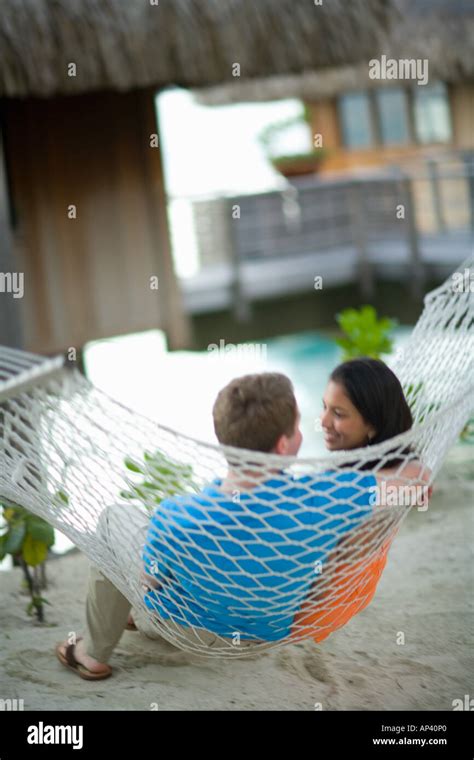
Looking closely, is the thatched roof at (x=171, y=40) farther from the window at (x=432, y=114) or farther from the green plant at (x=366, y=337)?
the window at (x=432, y=114)

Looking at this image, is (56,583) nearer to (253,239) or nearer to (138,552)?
(138,552)

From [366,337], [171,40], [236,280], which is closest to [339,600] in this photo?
[366,337]

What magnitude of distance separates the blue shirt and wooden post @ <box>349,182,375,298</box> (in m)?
6.40

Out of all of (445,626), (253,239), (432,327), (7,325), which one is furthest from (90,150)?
(445,626)

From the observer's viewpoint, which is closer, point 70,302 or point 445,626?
point 445,626

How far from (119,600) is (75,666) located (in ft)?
0.60

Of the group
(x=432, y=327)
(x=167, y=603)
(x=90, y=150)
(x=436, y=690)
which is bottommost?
(x=436, y=690)

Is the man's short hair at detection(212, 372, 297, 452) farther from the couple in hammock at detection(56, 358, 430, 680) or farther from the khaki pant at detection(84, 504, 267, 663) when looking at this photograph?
the khaki pant at detection(84, 504, 267, 663)

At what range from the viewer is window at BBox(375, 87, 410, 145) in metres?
11.5

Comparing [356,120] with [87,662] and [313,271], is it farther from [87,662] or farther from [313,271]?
[87,662]

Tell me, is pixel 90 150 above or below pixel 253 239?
above

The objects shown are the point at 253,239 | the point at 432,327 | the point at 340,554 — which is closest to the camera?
the point at 340,554

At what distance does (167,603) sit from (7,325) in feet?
5.48

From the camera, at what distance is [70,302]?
5227 mm
